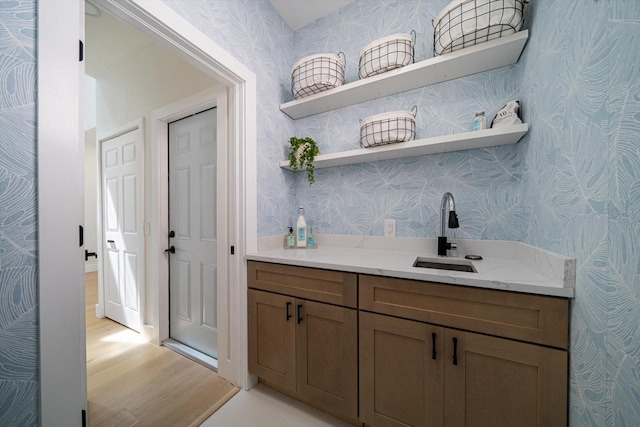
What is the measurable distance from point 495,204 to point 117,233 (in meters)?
3.35

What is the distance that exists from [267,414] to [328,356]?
0.53m

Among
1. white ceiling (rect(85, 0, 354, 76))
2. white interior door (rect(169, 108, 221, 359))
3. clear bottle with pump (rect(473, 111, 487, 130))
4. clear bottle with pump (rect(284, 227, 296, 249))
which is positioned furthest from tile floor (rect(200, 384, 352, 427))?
white ceiling (rect(85, 0, 354, 76))

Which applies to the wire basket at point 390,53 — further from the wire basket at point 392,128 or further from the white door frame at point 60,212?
the white door frame at point 60,212

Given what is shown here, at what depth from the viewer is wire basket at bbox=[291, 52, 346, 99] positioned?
61.0 inches

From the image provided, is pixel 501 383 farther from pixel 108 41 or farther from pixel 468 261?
pixel 108 41

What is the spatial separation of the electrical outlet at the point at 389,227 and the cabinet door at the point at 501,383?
30.1 inches

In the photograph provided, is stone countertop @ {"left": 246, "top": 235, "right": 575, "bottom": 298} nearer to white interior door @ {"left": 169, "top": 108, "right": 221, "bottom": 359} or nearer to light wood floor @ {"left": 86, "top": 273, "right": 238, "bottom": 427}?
white interior door @ {"left": 169, "top": 108, "right": 221, "bottom": 359}

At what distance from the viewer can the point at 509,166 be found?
1.30 meters

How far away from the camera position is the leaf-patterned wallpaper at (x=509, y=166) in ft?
1.77

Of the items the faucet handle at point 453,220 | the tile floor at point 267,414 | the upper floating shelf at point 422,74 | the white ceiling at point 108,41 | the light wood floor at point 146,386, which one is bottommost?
the light wood floor at point 146,386

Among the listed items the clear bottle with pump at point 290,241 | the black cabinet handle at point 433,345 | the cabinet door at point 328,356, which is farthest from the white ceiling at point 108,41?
the black cabinet handle at point 433,345

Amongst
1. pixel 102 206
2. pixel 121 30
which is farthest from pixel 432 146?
pixel 102 206

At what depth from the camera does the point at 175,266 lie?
206cm

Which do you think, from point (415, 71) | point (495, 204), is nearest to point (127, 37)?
A: point (415, 71)
